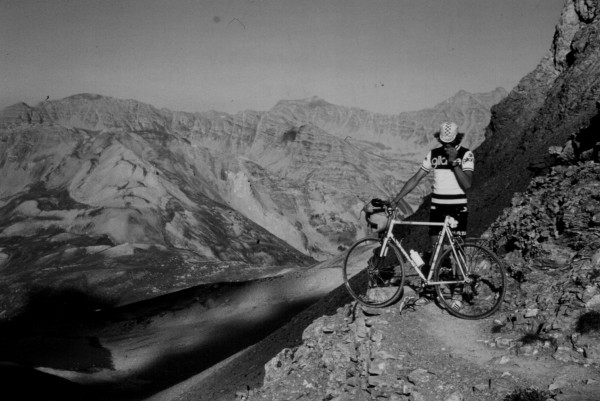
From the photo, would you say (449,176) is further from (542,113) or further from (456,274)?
(542,113)

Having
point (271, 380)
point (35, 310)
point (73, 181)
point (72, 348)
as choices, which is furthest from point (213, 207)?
point (271, 380)

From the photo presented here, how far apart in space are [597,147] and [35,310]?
68.9 metres

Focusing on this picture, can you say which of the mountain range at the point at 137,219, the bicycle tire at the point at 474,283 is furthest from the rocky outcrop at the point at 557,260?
the mountain range at the point at 137,219

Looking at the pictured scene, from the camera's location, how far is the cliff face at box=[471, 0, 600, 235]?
30.0 metres

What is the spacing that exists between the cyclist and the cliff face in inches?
599

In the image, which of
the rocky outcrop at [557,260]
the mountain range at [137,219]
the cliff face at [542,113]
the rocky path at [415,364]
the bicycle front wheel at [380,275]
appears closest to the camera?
the rocky path at [415,364]

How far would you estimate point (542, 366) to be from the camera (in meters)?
8.64

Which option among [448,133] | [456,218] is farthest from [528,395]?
[448,133]

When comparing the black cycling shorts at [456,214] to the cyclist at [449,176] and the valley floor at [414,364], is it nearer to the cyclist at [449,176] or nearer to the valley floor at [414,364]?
the cyclist at [449,176]

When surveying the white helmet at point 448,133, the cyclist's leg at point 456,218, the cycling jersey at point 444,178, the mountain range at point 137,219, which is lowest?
the mountain range at point 137,219

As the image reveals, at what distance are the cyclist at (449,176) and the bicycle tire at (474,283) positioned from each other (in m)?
0.47

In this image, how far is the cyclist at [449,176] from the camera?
10266mm

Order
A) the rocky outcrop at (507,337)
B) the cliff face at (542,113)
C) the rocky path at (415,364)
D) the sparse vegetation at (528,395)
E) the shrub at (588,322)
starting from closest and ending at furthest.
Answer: the sparse vegetation at (528,395)
the rocky path at (415,364)
the rocky outcrop at (507,337)
the shrub at (588,322)
the cliff face at (542,113)

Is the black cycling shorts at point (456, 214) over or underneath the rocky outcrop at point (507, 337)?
over
